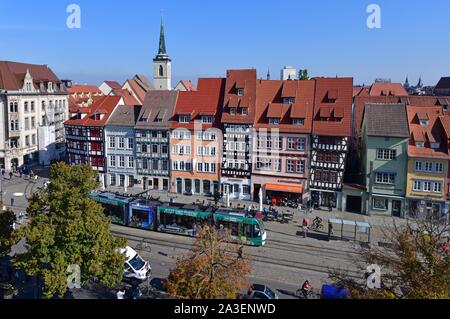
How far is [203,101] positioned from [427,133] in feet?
76.6

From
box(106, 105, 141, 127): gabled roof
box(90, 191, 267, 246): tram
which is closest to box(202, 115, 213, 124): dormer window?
box(106, 105, 141, 127): gabled roof

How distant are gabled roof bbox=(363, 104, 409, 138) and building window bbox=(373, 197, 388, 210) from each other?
6270 millimetres

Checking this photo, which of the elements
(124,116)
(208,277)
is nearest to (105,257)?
(208,277)

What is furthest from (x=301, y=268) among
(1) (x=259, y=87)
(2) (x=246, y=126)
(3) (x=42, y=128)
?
(3) (x=42, y=128)

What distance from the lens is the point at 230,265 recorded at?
19453mm

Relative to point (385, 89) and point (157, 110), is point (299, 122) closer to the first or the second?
point (157, 110)

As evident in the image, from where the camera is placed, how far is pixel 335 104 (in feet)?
149

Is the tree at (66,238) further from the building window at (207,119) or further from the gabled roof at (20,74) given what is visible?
the gabled roof at (20,74)

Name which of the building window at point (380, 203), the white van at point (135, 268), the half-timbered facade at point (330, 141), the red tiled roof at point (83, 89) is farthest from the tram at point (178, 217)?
the red tiled roof at point (83, 89)

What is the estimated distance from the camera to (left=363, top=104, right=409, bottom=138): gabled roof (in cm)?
4181

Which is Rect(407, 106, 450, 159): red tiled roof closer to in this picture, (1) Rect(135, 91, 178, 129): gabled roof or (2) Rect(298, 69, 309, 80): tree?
(1) Rect(135, 91, 178, 129): gabled roof

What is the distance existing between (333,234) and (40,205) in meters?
24.3

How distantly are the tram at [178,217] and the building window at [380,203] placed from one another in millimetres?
14715
